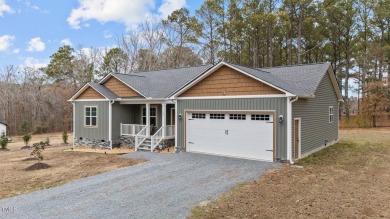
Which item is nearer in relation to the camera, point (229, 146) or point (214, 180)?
point (214, 180)

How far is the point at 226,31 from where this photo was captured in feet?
108

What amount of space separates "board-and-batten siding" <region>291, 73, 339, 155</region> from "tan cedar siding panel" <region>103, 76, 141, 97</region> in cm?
924

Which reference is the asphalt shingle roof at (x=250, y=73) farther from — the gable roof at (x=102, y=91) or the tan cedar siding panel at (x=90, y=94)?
the tan cedar siding panel at (x=90, y=94)

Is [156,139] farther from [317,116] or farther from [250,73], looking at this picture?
[317,116]

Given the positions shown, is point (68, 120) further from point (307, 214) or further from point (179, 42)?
point (307, 214)

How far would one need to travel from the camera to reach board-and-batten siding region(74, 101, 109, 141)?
56.1ft

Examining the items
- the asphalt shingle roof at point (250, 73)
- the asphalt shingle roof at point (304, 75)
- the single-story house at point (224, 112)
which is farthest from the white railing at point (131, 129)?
the asphalt shingle roof at point (304, 75)

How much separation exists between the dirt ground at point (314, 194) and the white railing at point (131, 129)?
29.7ft

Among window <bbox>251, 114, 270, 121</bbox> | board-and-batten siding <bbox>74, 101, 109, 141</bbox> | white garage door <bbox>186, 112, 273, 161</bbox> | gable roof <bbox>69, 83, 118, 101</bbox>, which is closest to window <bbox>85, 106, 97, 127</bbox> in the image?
board-and-batten siding <bbox>74, 101, 109, 141</bbox>

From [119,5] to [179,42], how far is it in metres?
12.1

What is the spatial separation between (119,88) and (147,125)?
3502 mm

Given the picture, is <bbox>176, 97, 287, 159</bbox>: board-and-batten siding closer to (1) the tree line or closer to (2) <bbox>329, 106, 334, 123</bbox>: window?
(2) <bbox>329, 106, 334, 123</bbox>: window

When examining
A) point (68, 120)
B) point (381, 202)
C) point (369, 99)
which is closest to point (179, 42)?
point (68, 120)

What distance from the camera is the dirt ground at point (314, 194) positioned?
20.1ft
